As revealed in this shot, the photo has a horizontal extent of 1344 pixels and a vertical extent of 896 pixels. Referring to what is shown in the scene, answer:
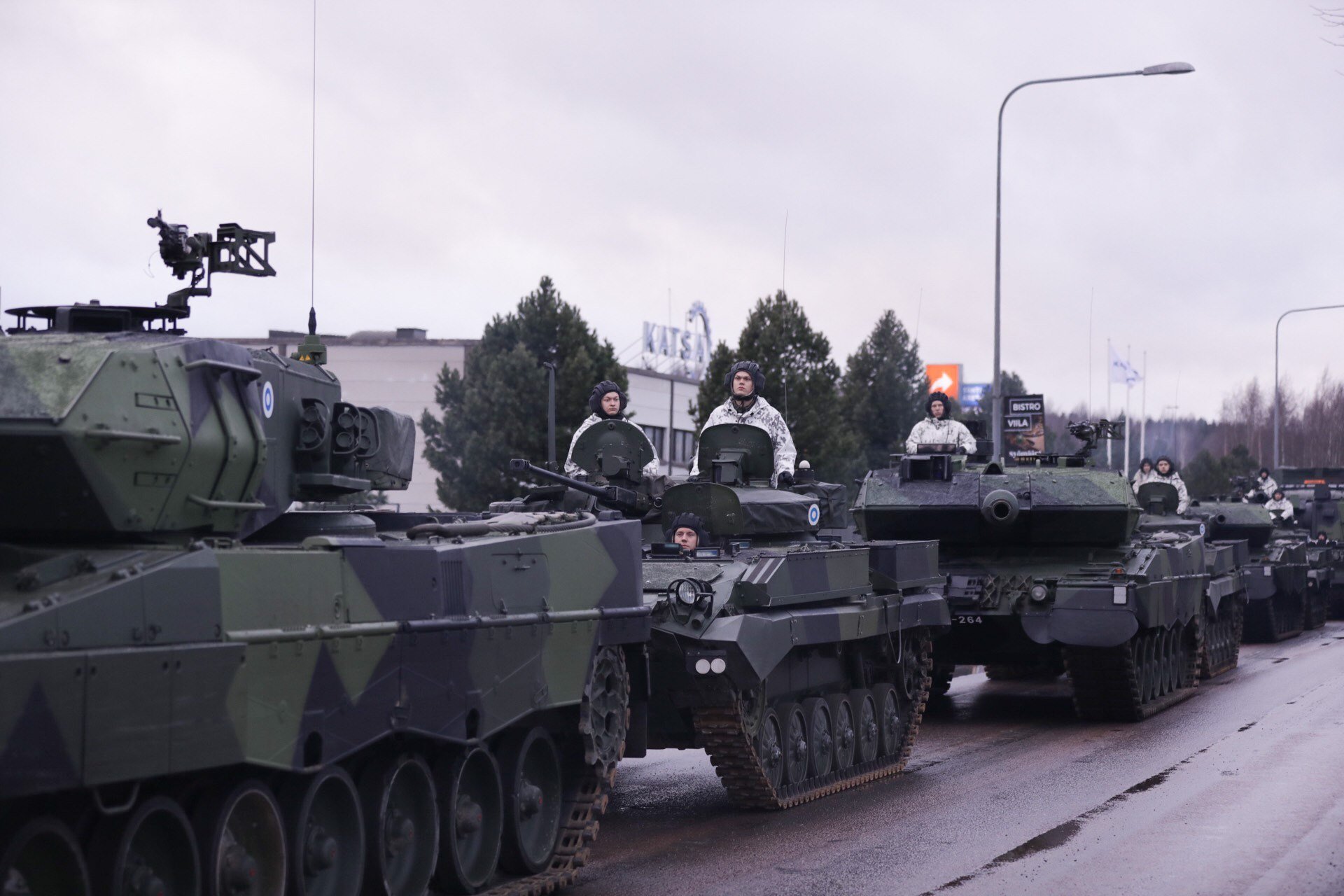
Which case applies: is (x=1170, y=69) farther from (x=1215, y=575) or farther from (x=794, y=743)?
(x=794, y=743)

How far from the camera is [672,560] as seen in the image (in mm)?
12258

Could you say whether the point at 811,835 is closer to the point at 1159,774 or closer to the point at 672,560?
the point at 672,560

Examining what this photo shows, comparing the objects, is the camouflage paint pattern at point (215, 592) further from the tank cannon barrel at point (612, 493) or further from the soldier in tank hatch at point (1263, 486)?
the soldier in tank hatch at point (1263, 486)

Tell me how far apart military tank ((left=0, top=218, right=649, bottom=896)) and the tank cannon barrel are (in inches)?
97.8

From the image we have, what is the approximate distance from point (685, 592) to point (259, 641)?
15.7 ft

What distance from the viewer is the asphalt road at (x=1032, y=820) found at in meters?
9.20

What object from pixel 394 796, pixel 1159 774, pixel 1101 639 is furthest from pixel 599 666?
pixel 1101 639

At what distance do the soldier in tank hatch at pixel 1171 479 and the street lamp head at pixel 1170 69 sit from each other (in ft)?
19.1

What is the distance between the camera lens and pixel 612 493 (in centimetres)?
1289

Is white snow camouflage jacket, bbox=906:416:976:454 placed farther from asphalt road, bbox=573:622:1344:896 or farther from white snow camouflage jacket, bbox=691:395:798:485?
white snow camouflage jacket, bbox=691:395:798:485

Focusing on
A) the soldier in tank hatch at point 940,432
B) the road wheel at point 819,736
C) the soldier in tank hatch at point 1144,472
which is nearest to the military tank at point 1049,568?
the soldier in tank hatch at point 940,432

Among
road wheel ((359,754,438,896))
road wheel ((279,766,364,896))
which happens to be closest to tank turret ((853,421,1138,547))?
road wheel ((359,754,438,896))

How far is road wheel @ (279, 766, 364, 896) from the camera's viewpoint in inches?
286

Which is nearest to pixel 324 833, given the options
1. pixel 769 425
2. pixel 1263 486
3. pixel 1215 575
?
pixel 769 425
